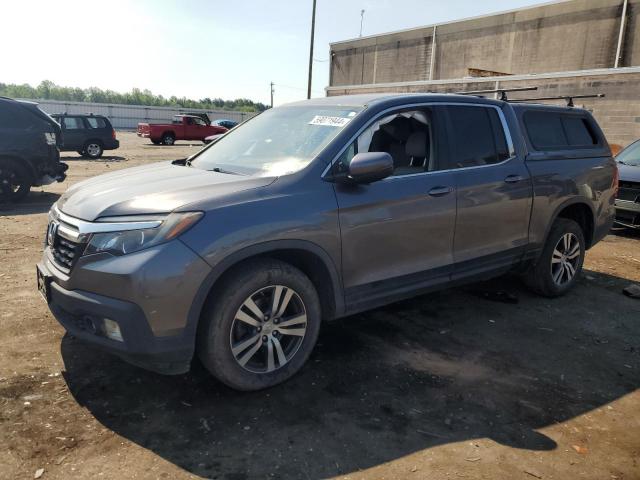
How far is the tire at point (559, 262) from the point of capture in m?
5.18

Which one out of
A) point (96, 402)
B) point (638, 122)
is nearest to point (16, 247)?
point (96, 402)

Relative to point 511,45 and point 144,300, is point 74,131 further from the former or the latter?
point 511,45

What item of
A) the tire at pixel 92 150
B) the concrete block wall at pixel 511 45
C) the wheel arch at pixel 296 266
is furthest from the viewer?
the concrete block wall at pixel 511 45

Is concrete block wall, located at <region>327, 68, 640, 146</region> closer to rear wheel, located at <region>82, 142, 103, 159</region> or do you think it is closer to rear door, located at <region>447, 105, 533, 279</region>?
rear door, located at <region>447, 105, 533, 279</region>

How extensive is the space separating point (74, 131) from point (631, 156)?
19408mm

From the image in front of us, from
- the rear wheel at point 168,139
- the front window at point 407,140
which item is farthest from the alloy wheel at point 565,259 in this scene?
the rear wheel at point 168,139

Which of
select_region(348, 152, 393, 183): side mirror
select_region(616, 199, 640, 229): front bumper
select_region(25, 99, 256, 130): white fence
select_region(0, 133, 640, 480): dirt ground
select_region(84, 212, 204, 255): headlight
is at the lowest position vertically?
select_region(0, 133, 640, 480): dirt ground

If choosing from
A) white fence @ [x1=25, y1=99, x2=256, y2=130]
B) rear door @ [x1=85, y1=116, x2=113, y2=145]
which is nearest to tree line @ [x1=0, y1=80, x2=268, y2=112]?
white fence @ [x1=25, y1=99, x2=256, y2=130]

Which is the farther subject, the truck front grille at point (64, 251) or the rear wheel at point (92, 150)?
the rear wheel at point (92, 150)

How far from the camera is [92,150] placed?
21.3 meters

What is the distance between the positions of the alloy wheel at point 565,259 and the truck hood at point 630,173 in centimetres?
353

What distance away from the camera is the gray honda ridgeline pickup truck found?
2893mm

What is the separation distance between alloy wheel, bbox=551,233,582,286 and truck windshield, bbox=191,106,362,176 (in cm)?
280

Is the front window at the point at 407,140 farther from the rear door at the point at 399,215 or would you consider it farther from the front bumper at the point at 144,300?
the front bumper at the point at 144,300
